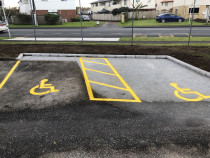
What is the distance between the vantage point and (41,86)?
20.6ft

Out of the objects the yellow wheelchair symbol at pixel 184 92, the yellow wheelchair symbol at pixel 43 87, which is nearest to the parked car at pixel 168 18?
the yellow wheelchair symbol at pixel 184 92

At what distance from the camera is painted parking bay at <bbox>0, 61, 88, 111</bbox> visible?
5.20 m

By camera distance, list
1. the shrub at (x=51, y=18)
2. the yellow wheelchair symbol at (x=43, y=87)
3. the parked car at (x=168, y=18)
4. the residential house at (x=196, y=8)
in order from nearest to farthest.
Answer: the yellow wheelchair symbol at (x=43, y=87) → the parked car at (x=168, y=18) → the residential house at (x=196, y=8) → the shrub at (x=51, y=18)

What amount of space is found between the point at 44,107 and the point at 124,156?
271cm

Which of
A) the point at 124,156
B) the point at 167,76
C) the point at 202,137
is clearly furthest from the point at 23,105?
the point at 167,76

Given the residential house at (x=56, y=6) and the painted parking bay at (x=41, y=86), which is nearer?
the painted parking bay at (x=41, y=86)

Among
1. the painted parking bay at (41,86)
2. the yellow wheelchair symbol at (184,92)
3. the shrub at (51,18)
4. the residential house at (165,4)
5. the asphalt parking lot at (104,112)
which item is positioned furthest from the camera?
the residential house at (165,4)

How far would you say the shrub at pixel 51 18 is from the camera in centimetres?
3322

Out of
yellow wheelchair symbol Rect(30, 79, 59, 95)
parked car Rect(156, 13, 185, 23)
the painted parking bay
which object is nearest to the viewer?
the painted parking bay

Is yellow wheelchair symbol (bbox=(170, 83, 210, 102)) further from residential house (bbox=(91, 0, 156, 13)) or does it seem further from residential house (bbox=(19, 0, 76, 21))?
residential house (bbox=(91, 0, 156, 13))

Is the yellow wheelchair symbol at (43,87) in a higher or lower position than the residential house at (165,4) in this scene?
lower

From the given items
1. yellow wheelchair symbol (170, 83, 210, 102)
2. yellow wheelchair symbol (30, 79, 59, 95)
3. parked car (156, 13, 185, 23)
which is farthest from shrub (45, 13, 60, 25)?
yellow wheelchair symbol (170, 83, 210, 102)

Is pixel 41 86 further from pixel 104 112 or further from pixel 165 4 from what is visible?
pixel 165 4

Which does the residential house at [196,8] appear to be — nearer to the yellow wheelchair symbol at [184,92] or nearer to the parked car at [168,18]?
the parked car at [168,18]
